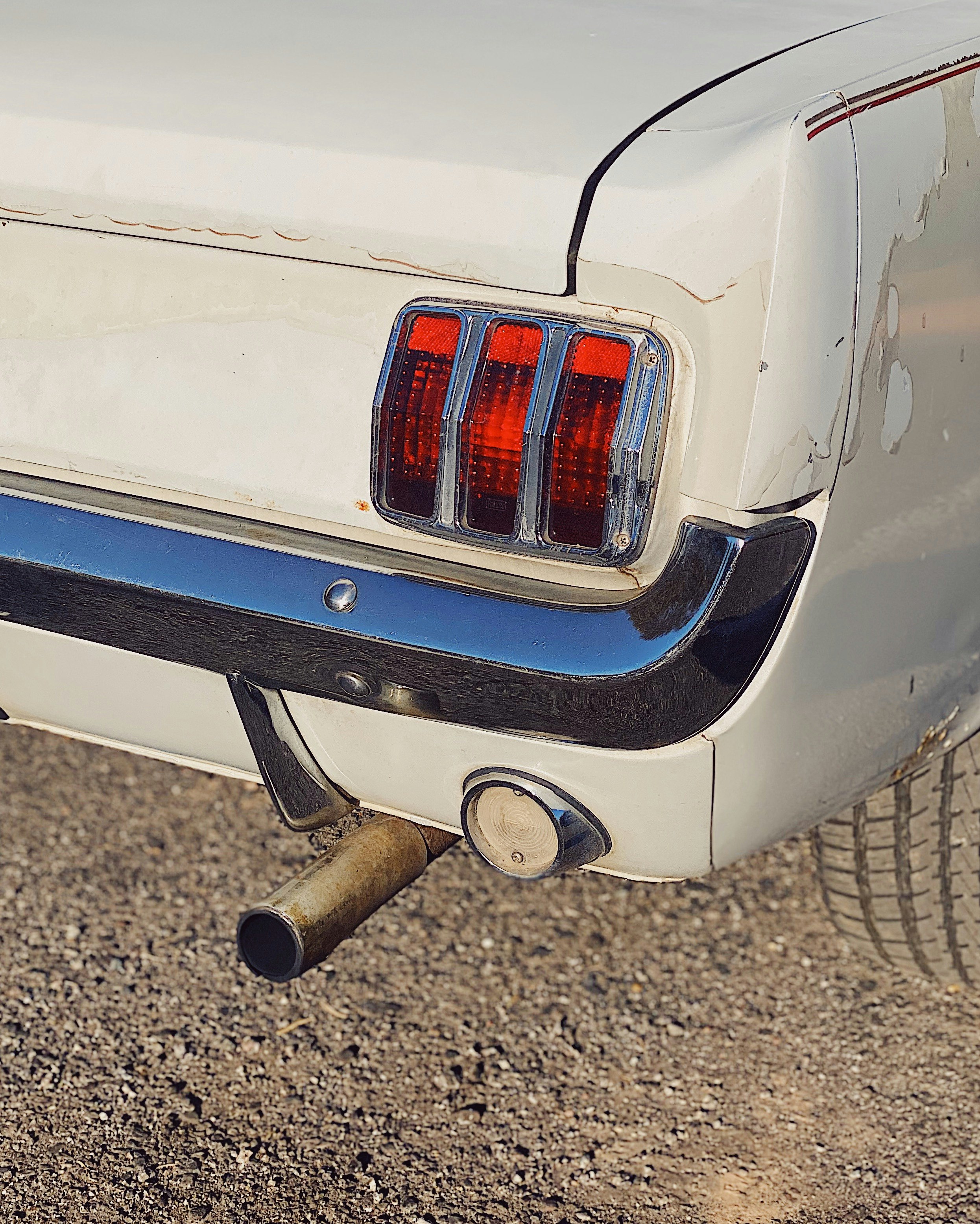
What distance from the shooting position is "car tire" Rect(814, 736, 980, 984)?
2.28 metres

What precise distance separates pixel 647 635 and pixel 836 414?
32cm

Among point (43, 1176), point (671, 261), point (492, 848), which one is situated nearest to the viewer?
point (671, 261)

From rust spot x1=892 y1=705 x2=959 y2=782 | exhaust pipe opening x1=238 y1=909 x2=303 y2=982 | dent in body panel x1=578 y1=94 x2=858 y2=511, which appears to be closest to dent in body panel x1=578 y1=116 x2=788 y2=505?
dent in body panel x1=578 y1=94 x2=858 y2=511

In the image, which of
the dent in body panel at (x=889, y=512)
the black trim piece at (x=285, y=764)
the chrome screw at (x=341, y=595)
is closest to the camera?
the dent in body panel at (x=889, y=512)

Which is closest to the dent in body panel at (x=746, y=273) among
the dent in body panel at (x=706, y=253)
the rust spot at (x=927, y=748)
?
the dent in body panel at (x=706, y=253)

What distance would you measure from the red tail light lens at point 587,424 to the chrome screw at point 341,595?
28 cm

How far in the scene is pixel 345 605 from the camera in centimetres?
166

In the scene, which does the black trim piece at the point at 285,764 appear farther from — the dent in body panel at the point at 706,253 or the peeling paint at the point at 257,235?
the dent in body panel at the point at 706,253

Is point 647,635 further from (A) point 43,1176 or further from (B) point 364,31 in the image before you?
(A) point 43,1176

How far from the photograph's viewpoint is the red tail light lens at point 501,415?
1541 mm

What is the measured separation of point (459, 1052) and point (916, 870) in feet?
2.80

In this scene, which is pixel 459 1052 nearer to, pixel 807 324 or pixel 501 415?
pixel 501 415

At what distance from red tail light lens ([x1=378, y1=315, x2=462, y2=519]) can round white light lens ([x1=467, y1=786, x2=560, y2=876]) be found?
0.37m

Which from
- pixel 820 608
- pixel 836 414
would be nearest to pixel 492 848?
pixel 820 608
